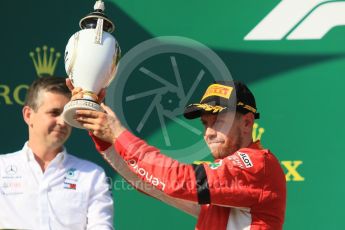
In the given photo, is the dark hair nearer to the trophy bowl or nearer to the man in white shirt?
the man in white shirt

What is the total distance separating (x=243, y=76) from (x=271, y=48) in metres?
0.24

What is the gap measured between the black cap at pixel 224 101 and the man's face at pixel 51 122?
633mm

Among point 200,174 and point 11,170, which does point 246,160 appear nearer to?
point 200,174

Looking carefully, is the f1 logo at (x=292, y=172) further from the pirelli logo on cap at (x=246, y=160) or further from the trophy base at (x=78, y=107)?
the trophy base at (x=78, y=107)

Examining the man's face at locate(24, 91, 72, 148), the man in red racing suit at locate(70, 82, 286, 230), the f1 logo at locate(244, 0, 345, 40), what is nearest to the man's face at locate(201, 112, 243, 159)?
the man in red racing suit at locate(70, 82, 286, 230)

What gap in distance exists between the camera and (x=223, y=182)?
250cm

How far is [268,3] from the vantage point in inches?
168

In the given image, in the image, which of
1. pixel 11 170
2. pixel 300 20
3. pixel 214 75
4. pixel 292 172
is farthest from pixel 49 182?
pixel 300 20

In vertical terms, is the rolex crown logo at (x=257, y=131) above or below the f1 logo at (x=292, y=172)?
above

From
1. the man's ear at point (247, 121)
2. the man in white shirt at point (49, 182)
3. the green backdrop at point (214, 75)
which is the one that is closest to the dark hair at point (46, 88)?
the man in white shirt at point (49, 182)

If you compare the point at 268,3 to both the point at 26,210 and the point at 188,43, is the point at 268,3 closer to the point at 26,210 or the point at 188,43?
the point at 188,43

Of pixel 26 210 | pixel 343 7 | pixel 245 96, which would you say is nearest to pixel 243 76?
pixel 343 7

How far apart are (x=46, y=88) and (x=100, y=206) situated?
590mm

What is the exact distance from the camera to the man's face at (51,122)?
312 cm
